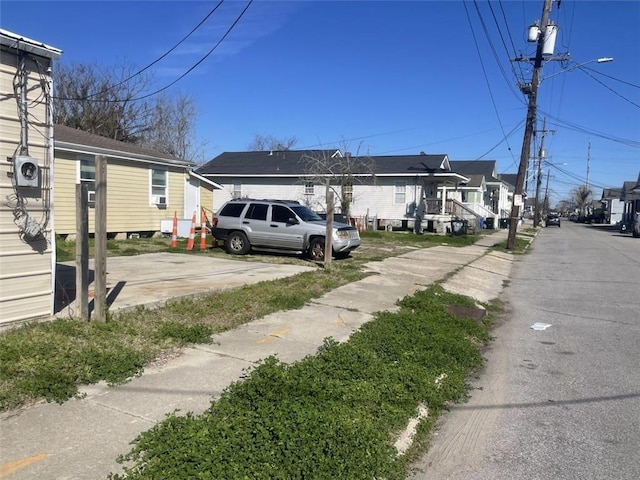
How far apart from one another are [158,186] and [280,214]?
8141 mm

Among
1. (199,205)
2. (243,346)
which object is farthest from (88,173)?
(243,346)

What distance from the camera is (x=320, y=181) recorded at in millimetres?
33062

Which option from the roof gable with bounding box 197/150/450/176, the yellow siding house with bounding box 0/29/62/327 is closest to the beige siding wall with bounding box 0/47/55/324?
the yellow siding house with bounding box 0/29/62/327

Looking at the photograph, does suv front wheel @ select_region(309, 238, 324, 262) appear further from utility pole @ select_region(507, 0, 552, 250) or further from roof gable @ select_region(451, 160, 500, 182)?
roof gable @ select_region(451, 160, 500, 182)

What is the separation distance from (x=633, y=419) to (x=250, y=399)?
11.2 feet

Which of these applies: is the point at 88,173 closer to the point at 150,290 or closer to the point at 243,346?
the point at 150,290

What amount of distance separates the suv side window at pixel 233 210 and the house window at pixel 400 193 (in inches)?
759

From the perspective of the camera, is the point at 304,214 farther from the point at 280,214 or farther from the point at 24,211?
the point at 24,211

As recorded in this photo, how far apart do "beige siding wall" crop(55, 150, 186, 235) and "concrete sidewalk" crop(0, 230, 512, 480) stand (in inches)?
415

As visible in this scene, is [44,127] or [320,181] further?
[320,181]

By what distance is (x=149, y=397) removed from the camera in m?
4.28

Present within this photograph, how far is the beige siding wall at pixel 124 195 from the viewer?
1684 cm

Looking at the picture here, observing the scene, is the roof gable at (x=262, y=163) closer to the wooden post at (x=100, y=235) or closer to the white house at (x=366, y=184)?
the white house at (x=366, y=184)

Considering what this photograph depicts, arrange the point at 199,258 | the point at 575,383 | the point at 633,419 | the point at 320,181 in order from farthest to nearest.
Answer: the point at 320,181 < the point at 199,258 < the point at 575,383 < the point at 633,419
